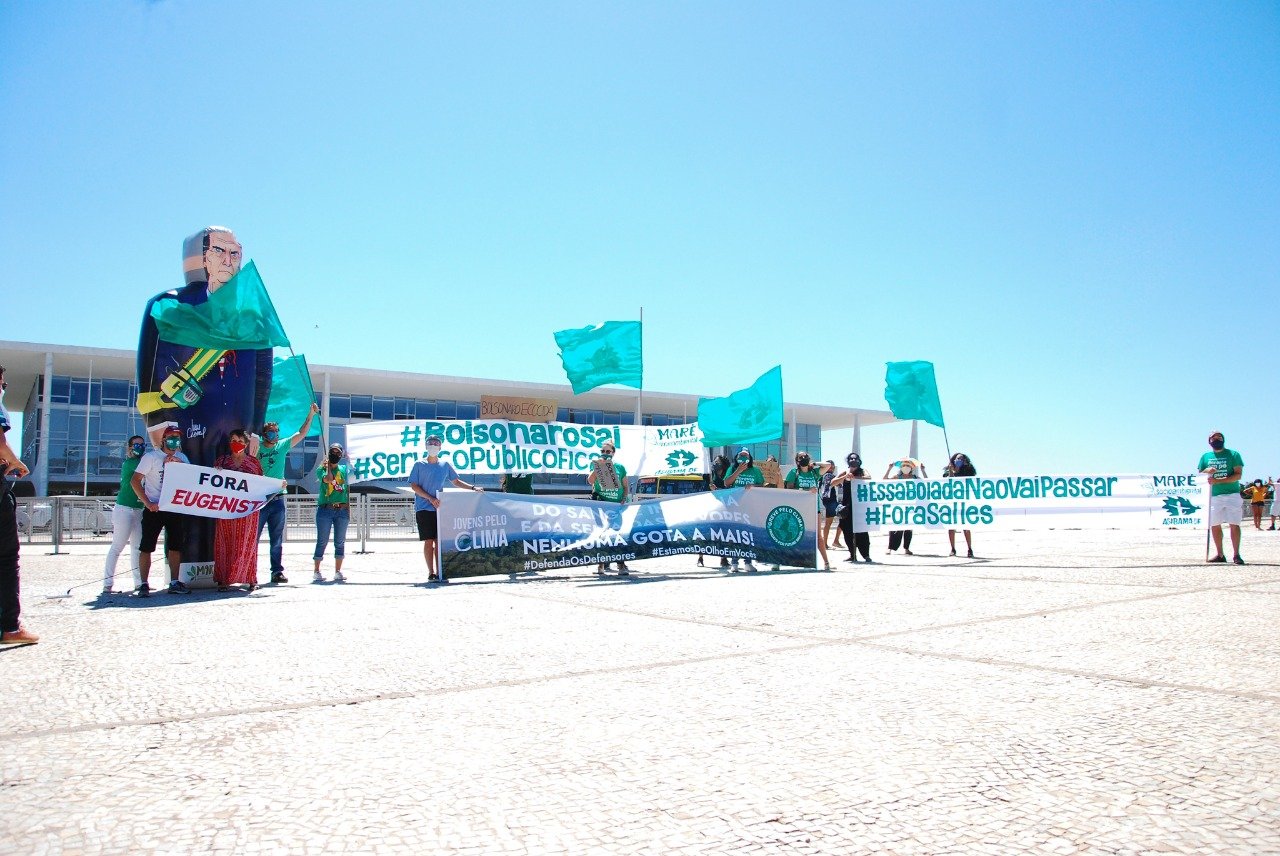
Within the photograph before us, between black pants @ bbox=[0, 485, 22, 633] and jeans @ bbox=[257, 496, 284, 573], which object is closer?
black pants @ bbox=[0, 485, 22, 633]

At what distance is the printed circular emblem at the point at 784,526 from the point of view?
11360 mm

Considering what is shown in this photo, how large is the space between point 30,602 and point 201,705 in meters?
5.65

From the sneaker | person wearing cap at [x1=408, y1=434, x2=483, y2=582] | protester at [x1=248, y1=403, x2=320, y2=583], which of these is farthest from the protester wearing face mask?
the sneaker

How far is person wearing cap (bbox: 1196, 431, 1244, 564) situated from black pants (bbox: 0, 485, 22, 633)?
12.9 metres

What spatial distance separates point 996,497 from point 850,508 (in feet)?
7.83

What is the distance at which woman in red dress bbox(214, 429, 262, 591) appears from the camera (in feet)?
29.9

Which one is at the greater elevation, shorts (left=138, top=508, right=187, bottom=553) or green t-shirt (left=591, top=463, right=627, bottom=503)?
green t-shirt (left=591, top=463, right=627, bottom=503)

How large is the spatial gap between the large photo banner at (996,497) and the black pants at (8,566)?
10.9 metres

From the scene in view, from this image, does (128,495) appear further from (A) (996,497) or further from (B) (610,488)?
(A) (996,497)

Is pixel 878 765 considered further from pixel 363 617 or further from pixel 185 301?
pixel 185 301

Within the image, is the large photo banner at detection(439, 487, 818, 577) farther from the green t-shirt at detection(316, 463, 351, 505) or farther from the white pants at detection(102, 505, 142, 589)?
the white pants at detection(102, 505, 142, 589)

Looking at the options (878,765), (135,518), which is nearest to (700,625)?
(878,765)

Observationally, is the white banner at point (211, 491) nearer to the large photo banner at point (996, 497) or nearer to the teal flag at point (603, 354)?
the large photo banner at point (996, 497)

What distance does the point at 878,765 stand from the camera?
2.87 meters
